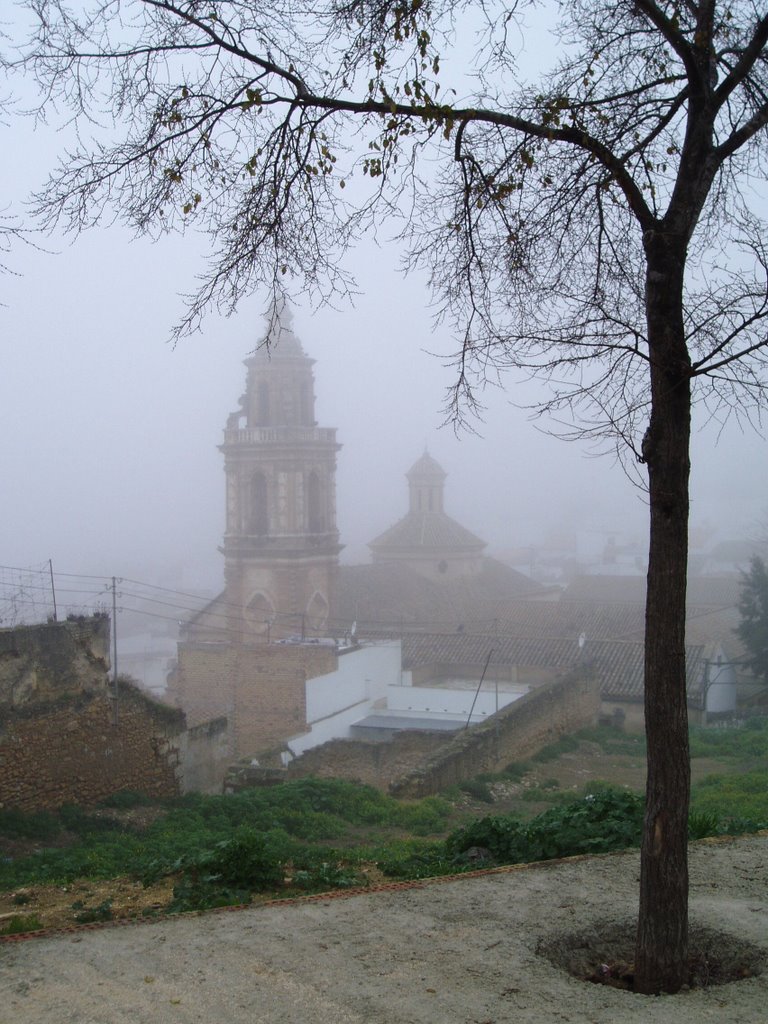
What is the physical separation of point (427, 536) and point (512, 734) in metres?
32.2

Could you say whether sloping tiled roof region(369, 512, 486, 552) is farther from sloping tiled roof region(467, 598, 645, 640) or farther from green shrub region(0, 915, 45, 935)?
green shrub region(0, 915, 45, 935)

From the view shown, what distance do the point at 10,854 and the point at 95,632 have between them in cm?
362

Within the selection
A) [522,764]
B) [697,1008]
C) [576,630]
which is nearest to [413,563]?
[576,630]

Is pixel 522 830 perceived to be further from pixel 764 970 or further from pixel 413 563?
pixel 413 563

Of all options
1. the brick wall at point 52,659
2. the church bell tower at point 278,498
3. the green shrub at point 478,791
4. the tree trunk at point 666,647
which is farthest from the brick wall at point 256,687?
the tree trunk at point 666,647

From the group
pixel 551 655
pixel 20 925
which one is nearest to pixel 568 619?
pixel 551 655

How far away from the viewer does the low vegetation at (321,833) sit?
6684 millimetres

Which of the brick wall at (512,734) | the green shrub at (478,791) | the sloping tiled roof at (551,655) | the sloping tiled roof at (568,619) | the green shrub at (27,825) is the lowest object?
the green shrub at (478,791)

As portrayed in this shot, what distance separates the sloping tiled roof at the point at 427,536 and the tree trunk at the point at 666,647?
154 feet

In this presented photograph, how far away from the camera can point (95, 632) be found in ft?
42.5

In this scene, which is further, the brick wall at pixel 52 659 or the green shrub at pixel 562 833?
the brick wall at pixel 52 659

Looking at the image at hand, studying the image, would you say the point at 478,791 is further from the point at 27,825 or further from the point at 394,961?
the point at 394,961

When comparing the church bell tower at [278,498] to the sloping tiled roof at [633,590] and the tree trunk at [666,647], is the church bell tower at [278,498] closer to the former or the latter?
the sloping tiled roof at [633,590]

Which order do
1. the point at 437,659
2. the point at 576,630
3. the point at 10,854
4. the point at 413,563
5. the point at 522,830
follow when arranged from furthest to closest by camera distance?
the point at 413,563
the point at 576,630
the point at 437,659
the point at 10,854
the point at 522,830
